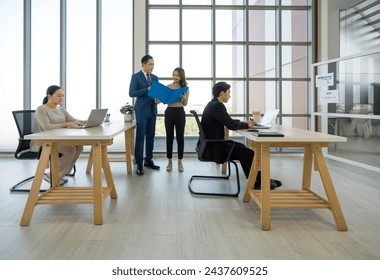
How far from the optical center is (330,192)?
2.88 metres

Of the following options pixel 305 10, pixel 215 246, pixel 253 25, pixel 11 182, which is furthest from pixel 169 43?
pixel 215 246

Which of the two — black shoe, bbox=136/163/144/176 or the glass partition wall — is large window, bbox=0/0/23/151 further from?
the glass partition wall

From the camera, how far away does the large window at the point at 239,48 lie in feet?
22.3

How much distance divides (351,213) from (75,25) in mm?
5485

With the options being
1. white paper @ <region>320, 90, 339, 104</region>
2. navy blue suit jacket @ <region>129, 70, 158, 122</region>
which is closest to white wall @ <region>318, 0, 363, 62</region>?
white paper @ <region>320, 90, 339, 104</region>

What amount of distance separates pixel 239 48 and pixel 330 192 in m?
4.46

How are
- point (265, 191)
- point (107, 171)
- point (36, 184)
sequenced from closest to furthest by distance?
point (265, 191)
point (36, 184)
point (107, 171)

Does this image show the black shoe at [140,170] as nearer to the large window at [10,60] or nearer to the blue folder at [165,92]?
the blue folder at [165,92]

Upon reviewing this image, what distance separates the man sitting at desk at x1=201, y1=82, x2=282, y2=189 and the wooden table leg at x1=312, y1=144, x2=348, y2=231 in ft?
2.69

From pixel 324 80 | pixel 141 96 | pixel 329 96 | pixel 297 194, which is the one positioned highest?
pixel 324 80

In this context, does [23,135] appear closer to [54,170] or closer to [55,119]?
[55,119]

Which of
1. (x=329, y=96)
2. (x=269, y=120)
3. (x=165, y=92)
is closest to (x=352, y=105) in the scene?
(x=329, y=96)


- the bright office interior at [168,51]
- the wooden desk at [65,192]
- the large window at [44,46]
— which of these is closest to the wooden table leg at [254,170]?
the wooden desk at [65,192]

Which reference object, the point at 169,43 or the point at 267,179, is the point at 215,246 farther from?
the point at 169,43
